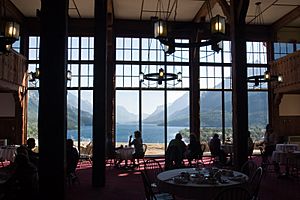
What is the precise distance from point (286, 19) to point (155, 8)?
518 cm

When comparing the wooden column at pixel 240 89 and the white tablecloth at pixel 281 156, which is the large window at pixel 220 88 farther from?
the wooden column at pixel 240 89

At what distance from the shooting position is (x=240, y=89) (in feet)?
20.8

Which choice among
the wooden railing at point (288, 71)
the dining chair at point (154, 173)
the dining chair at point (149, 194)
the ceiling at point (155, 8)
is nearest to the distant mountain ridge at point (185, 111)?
the wooden railing at point (288, 71)

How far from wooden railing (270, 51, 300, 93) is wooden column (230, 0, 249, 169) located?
586 cm

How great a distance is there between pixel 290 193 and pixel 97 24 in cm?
553

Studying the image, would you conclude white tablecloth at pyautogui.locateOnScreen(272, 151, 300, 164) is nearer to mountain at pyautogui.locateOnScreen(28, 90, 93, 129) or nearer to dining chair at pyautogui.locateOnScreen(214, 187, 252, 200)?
dining chair at pyautogui.locateOnScreen(214, 187, 252, 200)

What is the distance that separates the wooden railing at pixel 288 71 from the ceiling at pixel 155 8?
1463mm

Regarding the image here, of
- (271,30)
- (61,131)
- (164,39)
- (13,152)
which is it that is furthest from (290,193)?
(271,30)

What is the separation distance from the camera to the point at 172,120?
13594mm

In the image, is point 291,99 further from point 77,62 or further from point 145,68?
point 77,62

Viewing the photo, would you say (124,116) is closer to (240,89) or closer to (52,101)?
(240,89)

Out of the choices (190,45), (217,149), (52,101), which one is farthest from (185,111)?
(52,101)

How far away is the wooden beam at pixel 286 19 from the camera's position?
36.7ft

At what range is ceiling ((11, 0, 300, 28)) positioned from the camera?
10.5 meters
